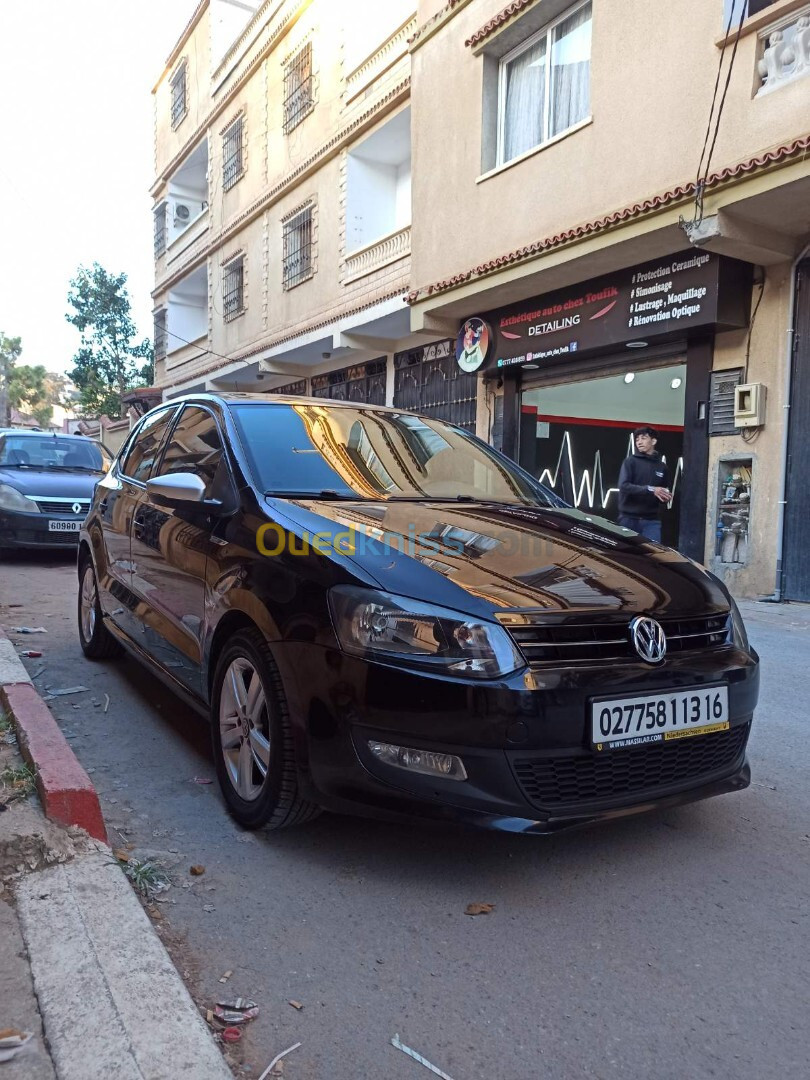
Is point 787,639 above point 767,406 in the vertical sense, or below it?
below

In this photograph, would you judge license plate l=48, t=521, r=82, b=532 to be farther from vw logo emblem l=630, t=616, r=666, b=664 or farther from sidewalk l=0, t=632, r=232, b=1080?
vw logo emblem l=630, t=616, r=666, b=664

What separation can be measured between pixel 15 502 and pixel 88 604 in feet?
16.6

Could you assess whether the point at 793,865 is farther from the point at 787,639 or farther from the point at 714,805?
the point at 787,639

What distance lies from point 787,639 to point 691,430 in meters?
3.42

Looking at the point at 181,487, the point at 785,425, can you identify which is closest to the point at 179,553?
the point at 181,487

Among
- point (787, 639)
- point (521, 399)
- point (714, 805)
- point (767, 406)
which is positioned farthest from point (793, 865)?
point (521, 399)

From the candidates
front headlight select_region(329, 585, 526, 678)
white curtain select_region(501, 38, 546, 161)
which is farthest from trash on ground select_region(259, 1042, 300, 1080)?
white curtain select_region(501, 38, 546, 161)

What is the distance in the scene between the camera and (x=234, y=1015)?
1939mm

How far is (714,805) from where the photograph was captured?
3.21 metres

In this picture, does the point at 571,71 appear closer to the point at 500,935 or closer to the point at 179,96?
the point at 500,935

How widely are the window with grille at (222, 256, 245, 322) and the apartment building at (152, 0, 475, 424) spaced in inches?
1.9

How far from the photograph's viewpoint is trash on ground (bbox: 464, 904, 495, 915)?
242cm

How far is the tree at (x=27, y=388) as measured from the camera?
61469mm

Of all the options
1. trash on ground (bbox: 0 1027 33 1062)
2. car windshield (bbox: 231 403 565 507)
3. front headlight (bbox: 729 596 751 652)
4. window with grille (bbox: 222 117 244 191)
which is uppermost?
window with grille (bbox: 222 117 244 191)
